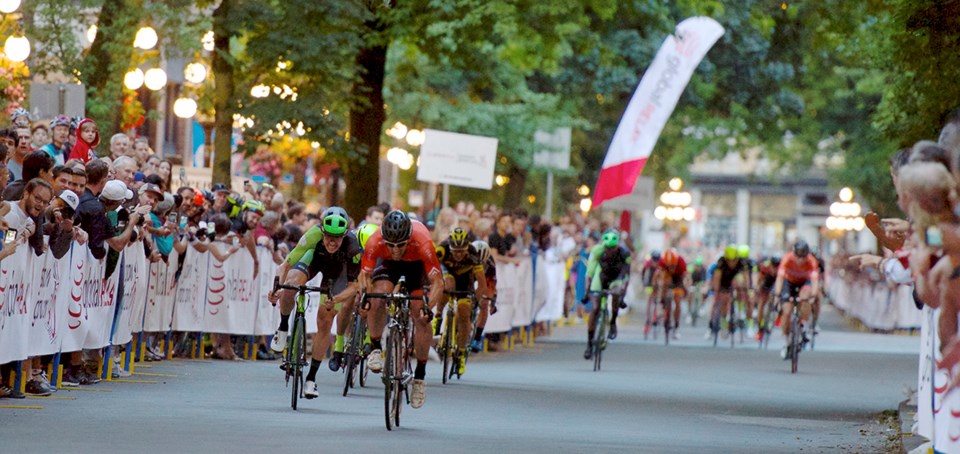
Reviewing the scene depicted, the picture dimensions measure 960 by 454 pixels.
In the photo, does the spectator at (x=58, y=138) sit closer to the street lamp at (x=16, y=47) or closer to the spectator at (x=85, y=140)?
the spectator at (x=85, y=140)

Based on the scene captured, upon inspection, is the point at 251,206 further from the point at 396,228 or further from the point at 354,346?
the point at 396,228

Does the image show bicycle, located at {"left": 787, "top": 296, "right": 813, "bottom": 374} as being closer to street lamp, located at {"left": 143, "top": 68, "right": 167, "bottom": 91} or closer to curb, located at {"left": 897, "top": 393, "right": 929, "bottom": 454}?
curb, located at {"left": 897, "top": 393, "right": 929, "bottom": 454}

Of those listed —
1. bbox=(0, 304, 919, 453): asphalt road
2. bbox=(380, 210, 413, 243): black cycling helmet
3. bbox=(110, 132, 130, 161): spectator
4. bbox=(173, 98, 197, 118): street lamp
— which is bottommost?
bbox=(0, 304, 919, 453): asphalt road

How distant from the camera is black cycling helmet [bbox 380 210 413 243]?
51.6 ft

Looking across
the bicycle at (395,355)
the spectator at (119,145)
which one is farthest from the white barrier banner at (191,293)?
the bicycle at (395,355)

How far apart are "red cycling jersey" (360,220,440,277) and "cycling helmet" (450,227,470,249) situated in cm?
454

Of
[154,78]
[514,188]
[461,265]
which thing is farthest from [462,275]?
[514,188]

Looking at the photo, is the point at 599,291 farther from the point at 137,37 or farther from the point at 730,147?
the point at 730,147

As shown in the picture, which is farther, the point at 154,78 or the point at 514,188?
the point at 514,188

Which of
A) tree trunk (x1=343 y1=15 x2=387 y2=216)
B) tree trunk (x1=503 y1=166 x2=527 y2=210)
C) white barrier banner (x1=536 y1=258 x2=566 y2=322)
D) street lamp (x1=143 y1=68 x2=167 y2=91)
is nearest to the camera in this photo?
street lamp (x1=143 y1=68 x2=167 y2=91)

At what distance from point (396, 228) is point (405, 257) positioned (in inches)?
23.2

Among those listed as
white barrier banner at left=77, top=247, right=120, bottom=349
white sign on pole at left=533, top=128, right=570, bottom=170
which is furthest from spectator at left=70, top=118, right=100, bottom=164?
white sign on pole at left=533, top=128, right=570, bottom=170

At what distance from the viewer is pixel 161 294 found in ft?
70.1

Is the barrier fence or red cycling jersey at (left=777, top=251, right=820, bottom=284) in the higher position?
red cycling jersey at (left=777, top=251, right=820, bottom=284)
